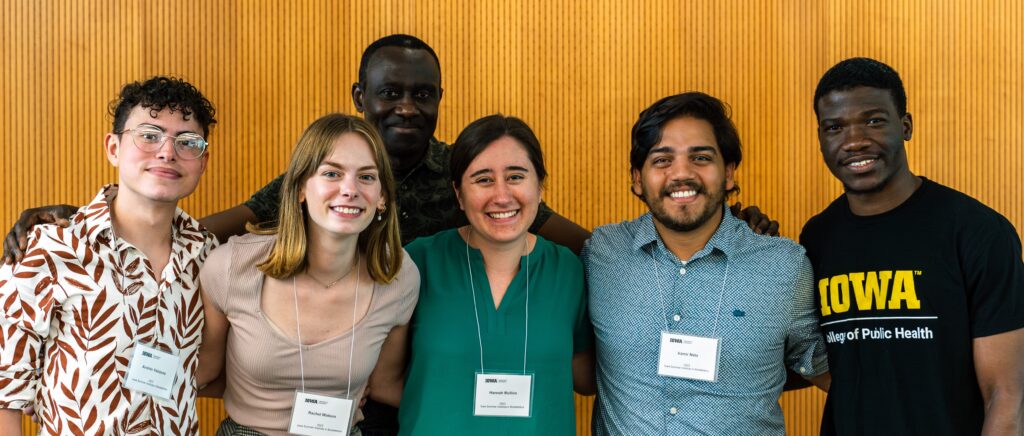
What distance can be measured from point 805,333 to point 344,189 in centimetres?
147

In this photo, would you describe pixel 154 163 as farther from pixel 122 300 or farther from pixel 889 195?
pixel 889 195

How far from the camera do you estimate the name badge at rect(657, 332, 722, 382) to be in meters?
2.13

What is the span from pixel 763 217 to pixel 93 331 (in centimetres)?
210

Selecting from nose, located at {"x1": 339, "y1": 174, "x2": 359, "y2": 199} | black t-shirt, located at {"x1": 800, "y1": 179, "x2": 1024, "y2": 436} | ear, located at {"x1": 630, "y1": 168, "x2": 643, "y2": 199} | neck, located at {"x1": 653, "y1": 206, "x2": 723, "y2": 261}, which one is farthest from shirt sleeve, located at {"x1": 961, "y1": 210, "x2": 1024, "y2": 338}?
nose, located at {"x1": 339, "y1": 174, "x2": 359, "y2": 199}

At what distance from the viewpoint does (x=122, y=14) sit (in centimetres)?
397

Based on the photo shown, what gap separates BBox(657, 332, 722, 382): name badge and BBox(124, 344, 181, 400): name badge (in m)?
1.38

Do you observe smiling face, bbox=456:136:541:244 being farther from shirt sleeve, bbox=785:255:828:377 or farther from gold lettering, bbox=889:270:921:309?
gold lettering, bbox=889:270:921:309

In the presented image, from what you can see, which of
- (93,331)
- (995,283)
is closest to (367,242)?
(93,331)

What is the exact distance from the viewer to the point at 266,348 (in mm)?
2064

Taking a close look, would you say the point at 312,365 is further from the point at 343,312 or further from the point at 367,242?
the point at 367,242

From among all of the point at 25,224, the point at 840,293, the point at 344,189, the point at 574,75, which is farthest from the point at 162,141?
the point at 574,75

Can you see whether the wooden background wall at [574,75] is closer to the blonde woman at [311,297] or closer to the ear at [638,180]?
the ear at [638,180]

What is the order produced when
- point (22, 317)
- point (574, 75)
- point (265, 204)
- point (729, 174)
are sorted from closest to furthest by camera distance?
point (22, 317) → point (729, 174) → point (265, 204) → point (574, 75)

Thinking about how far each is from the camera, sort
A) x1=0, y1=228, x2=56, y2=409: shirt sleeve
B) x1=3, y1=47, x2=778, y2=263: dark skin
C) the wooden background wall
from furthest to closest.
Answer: the wooden background wall → x1=3, y1=47, x2=778, y2=263: dark skin → x1=0, y1=228, x2=56, y2=409: shirt sleeve
